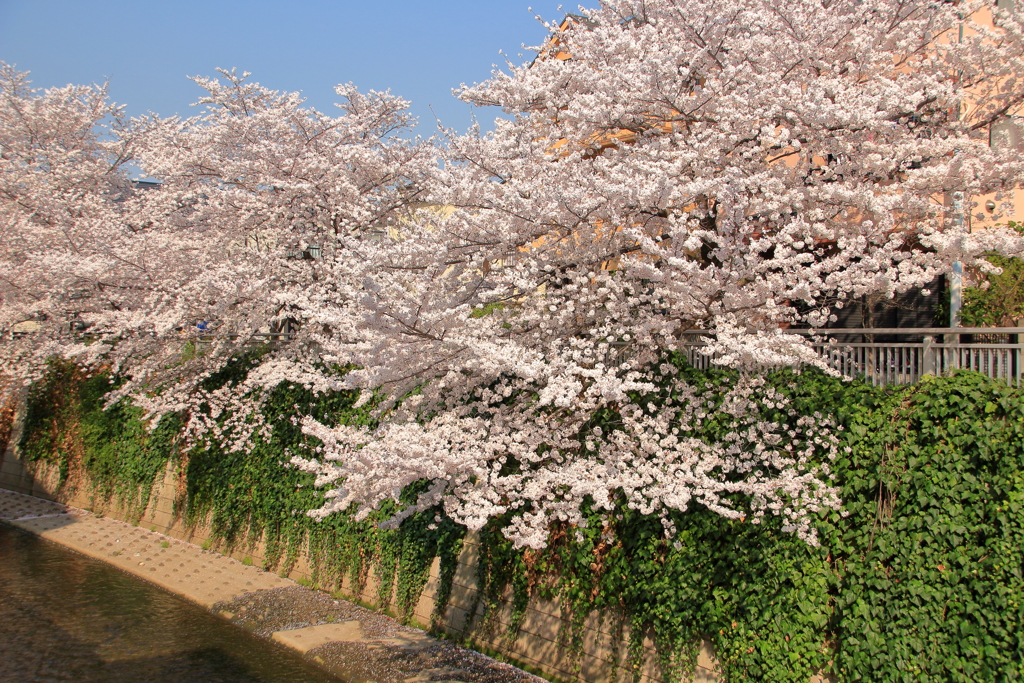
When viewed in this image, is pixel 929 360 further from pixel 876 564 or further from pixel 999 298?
pixel 999 298

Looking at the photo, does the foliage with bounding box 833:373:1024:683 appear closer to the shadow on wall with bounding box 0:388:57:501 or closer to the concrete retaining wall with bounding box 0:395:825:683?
the concrete retaining wall with bounding box 0:395:825:683

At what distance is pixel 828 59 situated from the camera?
825 cm

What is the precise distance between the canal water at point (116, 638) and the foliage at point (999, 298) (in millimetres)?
8238

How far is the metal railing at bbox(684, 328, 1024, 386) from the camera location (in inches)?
219

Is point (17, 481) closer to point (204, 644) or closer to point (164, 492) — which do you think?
point (164, 492)

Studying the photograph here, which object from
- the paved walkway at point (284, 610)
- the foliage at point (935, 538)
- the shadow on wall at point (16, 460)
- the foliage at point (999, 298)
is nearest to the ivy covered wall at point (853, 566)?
the foliage at point (935, 538)

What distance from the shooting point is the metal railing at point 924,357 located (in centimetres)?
557

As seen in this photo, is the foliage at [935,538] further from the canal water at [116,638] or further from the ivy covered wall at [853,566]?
the canal water at [116,638]

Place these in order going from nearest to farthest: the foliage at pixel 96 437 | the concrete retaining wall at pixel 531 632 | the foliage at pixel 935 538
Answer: the foliage at pixel 935 538
the concrete retaining wall at pixel 531 632
the foliage at pixel 96 437

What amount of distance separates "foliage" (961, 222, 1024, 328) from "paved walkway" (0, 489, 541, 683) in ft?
21.0

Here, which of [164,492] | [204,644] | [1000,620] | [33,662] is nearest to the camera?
[1000,620]

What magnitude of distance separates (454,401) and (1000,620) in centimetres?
487

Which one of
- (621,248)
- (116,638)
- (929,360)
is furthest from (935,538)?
(116,638)

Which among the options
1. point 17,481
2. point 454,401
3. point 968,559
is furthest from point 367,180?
point 17,481
